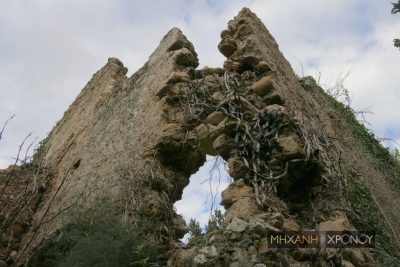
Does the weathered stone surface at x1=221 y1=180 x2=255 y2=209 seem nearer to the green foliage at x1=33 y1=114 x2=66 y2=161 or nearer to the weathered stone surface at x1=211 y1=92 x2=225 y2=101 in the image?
the weathered stone surface at x1=211 y1=92 x2=225 y2=101

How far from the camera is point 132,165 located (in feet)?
17.1

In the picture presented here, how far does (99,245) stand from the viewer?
12.8ft

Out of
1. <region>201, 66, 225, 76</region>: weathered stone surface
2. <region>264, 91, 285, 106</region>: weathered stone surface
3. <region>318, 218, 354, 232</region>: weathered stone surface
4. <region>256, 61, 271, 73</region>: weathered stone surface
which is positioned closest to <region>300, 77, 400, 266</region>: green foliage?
<region>318, 218, 354, 232</region>: weathered stone surface

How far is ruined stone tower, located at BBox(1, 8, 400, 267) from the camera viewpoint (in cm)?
388

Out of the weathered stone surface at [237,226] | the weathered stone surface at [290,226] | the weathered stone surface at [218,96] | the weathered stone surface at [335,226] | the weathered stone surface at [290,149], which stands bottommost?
the weathered stone surface at [237,226]

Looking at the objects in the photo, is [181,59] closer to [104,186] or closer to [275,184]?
[104,186]

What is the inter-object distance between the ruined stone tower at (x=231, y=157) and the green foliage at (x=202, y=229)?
16 centimetres

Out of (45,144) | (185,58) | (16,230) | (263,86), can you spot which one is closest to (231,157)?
(263,86)

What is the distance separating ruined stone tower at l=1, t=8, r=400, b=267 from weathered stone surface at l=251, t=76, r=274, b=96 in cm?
1

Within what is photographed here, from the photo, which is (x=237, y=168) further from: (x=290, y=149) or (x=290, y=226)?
(x=290, y=226)

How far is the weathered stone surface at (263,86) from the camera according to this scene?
5.38 m

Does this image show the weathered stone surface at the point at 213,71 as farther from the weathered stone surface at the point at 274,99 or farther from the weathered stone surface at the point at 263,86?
the weathered stone surface at the point at 274,99

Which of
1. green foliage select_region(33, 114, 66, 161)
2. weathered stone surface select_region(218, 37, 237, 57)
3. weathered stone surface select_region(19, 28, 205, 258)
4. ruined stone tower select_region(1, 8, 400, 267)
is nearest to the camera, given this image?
ruined stone tower select_region(1, 8, 400, 267)

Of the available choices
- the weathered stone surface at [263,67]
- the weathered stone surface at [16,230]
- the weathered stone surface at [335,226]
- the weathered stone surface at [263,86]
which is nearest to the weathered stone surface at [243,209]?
the weathered stone surface at [335,226]
